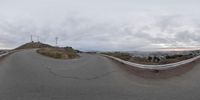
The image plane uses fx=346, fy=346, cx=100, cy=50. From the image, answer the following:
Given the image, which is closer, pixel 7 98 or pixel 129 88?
pixel 7 98

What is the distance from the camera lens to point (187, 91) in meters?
13.4

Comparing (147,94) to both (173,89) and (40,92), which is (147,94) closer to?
(173,89)

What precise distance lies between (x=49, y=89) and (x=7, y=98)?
8.92 ft

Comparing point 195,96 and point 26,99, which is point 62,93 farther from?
point 195,96

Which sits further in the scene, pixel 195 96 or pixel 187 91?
pixel 187 91

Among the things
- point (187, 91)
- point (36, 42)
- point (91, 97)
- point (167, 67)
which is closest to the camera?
point (91, 97)

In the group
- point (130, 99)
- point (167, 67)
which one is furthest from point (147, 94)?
point (167, 67)

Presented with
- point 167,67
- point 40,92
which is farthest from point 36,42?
point 40,92

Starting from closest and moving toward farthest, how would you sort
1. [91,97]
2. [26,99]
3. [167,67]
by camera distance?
[26,99], [91,97], [167,67]

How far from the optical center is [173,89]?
1409 centimetres

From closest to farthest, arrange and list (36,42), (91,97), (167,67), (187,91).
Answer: (91,97)
(187,91)
(167,67)
(36,42)

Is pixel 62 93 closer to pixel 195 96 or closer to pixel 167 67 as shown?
pixel 195 96

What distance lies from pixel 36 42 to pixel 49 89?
136923mm

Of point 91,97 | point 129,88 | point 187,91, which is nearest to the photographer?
point 91,97
